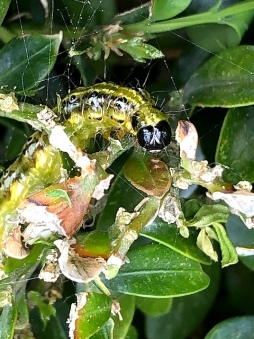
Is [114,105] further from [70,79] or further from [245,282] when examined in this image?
[245,282]

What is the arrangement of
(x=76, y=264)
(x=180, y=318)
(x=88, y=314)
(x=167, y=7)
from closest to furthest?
1. (x=76, y=264)
2. (x=88, y=314)
3. (x=167, y=7)
4. (x=180, y=318)

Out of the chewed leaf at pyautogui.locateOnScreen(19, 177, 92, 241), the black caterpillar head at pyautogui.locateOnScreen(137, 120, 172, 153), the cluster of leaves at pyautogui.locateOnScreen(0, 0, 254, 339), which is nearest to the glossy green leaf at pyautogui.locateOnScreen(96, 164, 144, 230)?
the cluster of leaves at pyautogui.locateOnScreen(0, 0, 254, 339)

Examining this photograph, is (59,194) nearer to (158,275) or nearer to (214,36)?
(158,275)

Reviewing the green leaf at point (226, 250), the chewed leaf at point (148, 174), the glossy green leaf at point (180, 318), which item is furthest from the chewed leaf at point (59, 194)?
the glossy green leaf at point (180, 318)

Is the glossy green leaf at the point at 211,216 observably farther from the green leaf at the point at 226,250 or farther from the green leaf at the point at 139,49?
the green leaf at the point at 139,49

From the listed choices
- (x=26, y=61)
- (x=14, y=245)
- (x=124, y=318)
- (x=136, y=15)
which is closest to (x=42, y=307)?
(x=124, y=318)

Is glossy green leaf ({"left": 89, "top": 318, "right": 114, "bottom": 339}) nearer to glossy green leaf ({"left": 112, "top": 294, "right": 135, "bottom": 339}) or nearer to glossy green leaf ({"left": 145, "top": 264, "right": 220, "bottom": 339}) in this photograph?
glossy green leaf ({"left": 112, "top": 294, "right": 135, "bottom": 339})

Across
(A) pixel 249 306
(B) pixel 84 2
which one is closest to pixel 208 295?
(A) pixel 249 306
